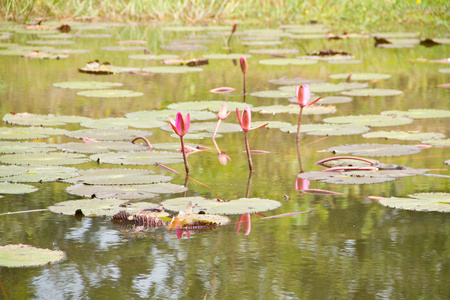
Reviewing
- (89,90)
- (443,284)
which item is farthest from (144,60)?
(443,284)

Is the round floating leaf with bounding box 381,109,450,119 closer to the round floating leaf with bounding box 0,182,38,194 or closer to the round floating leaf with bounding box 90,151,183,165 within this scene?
the round floating leaf with bounding box 90,151,183,165

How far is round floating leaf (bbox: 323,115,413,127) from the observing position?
3846mm

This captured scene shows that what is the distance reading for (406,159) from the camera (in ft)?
10.3

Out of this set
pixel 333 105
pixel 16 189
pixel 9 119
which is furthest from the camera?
pixel 333 105

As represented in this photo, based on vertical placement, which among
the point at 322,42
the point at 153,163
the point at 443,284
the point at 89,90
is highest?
the point at 322,42

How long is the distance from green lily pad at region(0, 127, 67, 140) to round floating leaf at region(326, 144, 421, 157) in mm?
1309

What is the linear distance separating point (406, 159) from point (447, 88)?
2234mm

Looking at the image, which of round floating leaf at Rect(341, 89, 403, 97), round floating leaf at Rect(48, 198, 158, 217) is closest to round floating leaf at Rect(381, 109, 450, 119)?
round floating leaf at Rect(341, 89, 403, 97)

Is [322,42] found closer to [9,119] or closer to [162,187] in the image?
[9,119]

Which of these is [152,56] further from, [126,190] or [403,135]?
[126,190]

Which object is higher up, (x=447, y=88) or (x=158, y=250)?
(x=447, y=88)

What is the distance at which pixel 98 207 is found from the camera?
238cm

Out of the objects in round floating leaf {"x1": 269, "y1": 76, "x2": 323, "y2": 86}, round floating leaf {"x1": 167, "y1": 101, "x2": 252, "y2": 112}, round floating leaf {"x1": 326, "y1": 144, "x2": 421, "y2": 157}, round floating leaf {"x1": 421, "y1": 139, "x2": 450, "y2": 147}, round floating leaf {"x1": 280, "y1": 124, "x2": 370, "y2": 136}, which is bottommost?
round floating leaf {"x1": 326, "y1": 144, "x2": 421, "y2": 157}

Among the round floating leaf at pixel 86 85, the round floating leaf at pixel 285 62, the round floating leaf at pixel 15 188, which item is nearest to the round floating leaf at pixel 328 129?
the round floating leaf at pixel 15 188
